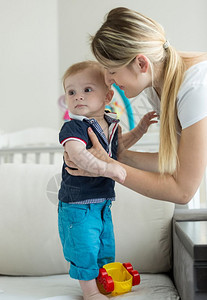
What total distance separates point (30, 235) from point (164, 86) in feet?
2.71

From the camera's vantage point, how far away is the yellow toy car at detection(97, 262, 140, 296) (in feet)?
3.88

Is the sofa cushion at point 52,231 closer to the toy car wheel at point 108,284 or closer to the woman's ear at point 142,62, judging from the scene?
the toy car wheel at point 108,284

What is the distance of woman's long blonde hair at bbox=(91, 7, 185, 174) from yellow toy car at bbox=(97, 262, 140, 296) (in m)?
0.37

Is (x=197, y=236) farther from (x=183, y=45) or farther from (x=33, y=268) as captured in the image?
(x=183, y=45)

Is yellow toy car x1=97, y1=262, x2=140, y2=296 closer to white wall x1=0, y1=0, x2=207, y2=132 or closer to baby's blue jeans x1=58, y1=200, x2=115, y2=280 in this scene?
baby's blue jeans x1=58, y1=200, x2=115, y2=280

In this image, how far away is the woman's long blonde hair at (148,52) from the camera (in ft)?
3.56

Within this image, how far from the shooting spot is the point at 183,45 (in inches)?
160

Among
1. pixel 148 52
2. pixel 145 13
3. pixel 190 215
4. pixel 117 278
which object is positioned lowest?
pixel 117 278

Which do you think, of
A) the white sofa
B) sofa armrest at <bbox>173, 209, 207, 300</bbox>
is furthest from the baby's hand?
the white sofa

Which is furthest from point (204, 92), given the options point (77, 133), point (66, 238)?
point (66, 238)

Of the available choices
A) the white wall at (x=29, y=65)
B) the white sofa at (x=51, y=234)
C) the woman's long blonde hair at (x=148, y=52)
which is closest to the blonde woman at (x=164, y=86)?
the woman's long blonde hair at (x=148, y=52)

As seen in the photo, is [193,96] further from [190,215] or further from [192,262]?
[190,215]

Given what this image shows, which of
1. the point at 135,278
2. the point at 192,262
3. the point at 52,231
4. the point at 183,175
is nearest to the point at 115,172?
the point at 183,175

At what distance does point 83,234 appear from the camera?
1176 millimetres
